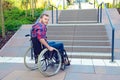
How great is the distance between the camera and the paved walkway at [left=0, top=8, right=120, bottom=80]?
597cm

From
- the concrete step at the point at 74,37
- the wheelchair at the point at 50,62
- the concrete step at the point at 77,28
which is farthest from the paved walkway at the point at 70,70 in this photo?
the concrete step at the point at 77,28

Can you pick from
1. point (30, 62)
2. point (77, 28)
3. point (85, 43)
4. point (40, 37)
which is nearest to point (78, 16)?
point (77, 28)

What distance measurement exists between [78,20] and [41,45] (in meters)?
5.74

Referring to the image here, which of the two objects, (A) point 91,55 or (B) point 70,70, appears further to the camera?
(A) point 91,55

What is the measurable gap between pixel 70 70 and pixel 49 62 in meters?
0.63

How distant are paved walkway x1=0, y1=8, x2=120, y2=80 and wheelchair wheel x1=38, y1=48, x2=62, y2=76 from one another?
0.54 ft

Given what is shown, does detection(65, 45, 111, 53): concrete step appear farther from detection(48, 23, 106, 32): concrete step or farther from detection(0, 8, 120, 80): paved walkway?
detection(48, 23, 106, 32): concrete step

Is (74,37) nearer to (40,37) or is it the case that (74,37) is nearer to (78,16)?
(78,16)

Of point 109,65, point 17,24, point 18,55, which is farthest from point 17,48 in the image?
point 109,65

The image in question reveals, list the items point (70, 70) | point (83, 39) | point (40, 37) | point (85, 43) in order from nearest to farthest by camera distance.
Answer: point (40, 37), point (70, 70), point (85, 43), point (83, 39)

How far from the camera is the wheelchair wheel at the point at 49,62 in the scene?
6005mm

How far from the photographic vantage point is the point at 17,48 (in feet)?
29.3

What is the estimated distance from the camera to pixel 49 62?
20.9 feet

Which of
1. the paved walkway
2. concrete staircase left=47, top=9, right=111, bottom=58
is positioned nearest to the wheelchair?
the paved walkway
